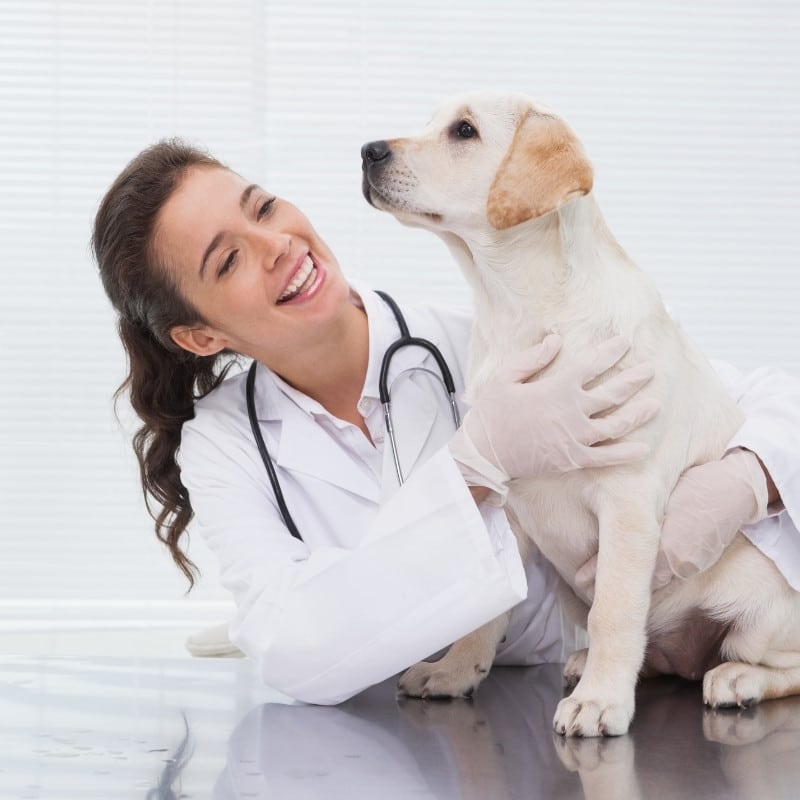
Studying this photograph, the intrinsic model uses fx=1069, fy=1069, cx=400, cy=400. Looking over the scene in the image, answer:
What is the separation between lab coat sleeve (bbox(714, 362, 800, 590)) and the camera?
1.34 m

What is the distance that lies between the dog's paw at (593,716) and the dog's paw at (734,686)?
16 centimetres

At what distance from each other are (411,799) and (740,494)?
1.91ft

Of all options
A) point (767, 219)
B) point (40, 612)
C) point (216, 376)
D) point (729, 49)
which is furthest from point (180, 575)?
point (729, 49)

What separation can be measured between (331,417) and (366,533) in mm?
237

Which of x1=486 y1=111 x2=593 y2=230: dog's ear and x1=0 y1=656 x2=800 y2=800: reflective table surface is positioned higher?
x1=486 y1=111 x2=593 y2=230: dog's ear

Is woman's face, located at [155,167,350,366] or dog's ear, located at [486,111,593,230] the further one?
woman's face, located at [155,167,350,366]

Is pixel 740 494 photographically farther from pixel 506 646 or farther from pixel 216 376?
pixel 216 376

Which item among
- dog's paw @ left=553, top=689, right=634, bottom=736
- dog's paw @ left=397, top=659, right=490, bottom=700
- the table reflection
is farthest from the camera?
dog's paw @ left=397, top=659, right=490, bottom=700

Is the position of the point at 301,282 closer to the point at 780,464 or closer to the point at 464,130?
the point at 464,130

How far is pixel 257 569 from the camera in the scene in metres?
1.34

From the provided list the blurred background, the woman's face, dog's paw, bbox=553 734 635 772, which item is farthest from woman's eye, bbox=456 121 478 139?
the blurred background

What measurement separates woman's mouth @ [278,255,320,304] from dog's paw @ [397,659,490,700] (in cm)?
55

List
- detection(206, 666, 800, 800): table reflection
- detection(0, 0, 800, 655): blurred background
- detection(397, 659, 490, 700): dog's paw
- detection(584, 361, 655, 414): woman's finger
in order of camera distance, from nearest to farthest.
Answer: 1. detection(206, 666, 800, 800): table reflection
2. detection(584, 361, 655, 414): woman's finger
3. detection(397, 659, 490, 700): dog's paw
4. detection(0, 0, 800, 655): blurred background

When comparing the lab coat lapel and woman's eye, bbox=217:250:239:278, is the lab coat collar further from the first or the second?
woman's eye, bbox=217:250:239:278
